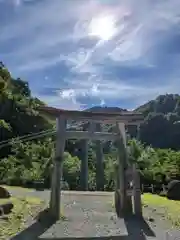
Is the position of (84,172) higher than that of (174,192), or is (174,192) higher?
(84,172)

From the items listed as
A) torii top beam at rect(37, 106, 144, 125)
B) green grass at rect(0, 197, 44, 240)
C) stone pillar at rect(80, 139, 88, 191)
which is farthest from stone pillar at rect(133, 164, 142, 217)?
stone pillar at rect(80, 139, 88, 191)

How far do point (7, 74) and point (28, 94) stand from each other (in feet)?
117

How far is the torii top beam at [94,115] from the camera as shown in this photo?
494 inches

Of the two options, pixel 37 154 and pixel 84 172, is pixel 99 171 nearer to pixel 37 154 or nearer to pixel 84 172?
pixel 84 172

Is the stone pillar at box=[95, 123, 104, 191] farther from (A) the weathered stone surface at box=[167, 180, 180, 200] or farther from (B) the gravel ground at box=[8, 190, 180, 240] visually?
(B) the gravel ground at box=[8, 190, 180, 240]

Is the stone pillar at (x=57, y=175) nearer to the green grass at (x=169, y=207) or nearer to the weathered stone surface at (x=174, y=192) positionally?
the green grass at (x=169, y=207)

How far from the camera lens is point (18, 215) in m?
11.3

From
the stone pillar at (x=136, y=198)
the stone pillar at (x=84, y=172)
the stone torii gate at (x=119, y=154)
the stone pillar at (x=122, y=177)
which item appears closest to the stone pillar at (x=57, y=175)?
the stone torii gate at (x=119, y=154)

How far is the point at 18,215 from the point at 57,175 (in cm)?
170

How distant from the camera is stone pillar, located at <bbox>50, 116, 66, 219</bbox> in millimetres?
11617

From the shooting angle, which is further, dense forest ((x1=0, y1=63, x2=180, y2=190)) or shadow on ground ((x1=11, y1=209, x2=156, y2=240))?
dense forest ((x1=0, y1=63, x2=180, y2=190))

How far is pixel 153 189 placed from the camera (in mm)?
25359

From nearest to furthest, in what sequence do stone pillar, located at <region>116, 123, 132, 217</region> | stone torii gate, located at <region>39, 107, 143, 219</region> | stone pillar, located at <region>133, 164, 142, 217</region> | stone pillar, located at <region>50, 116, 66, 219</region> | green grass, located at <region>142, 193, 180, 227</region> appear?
stone pillar, located at <region>50, 116, 66, 219</region> → stone torii gate, located at <region>39, 107, 143, 219</region> → green grass, located at <region>142, 193, 180, 227</region> → stone pillar, located at <region>133, 164, 142, 217</region> → stone pillar, located at <region>116, 123, 132, 217</region>

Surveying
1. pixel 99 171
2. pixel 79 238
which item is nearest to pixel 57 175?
pixel 79 238
